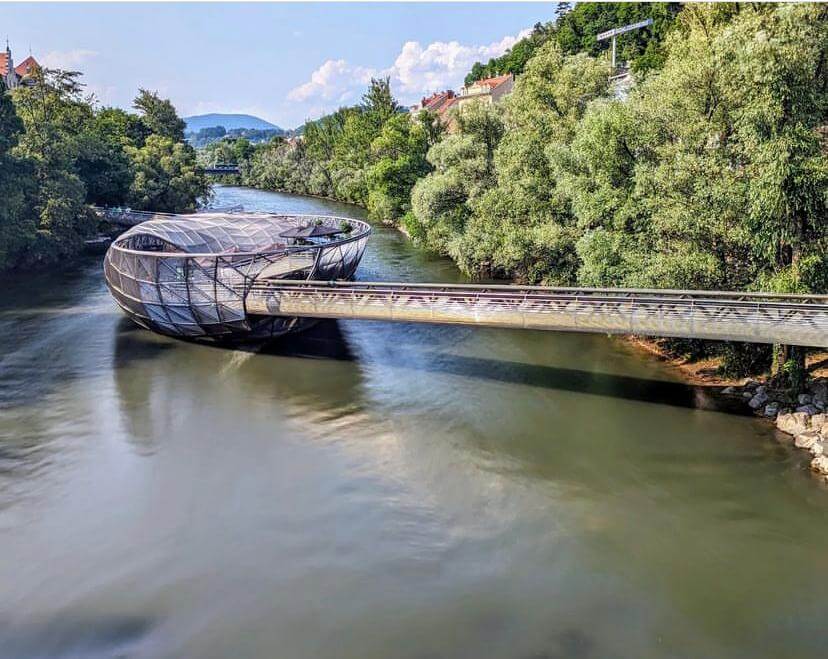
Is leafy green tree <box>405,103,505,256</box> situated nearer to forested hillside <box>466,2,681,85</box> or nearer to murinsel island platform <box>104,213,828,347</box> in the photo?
murinsel island platform <box>104,213,828,347</box>

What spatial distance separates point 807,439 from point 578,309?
6833 mm

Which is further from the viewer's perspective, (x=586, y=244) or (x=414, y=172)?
(x=414, y=172)

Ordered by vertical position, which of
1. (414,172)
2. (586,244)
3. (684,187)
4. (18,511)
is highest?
(414,172)

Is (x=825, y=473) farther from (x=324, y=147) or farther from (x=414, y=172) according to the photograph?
(x=324, y=147)

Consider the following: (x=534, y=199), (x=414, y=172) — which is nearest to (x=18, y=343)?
(x=534, y=199)

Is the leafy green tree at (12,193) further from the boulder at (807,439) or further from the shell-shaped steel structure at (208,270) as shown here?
the boulder at (807,439)

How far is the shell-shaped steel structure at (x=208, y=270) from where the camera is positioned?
23234mm

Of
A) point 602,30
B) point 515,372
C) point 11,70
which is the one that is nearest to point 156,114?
point 11,70

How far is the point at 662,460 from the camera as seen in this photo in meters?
16.2

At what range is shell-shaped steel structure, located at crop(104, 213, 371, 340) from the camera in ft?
76.2

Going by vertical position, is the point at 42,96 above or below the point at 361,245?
above

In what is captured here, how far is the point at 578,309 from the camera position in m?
18.5

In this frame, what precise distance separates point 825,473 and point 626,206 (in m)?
10.1

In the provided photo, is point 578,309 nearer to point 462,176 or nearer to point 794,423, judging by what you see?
point 794,423
